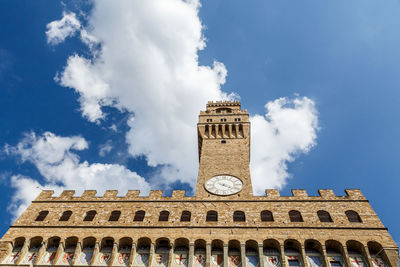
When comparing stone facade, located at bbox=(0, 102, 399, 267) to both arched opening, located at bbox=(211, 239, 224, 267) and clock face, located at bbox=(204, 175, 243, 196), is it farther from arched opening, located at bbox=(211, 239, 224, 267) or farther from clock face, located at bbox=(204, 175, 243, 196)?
clock face, located at bbox=(204, 175, 243, 196)

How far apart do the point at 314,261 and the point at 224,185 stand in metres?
8.95

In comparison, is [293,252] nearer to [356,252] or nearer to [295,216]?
[295,216]

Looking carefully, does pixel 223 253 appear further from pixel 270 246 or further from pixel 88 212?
pixel 88 212

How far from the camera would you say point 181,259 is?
1953 cm

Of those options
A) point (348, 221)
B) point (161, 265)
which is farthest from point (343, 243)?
point (161, 265)

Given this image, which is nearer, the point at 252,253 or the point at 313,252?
the point at 313,252

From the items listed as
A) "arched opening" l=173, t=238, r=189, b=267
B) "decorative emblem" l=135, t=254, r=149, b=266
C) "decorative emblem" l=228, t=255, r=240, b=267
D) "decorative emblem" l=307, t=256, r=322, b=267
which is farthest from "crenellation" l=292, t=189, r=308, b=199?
"decorative emblem" l=135, t=254, r=149, b=266

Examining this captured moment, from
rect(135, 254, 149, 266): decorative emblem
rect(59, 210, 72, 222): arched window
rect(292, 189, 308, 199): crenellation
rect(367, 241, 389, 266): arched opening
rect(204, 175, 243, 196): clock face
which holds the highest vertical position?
rect(204, 175, 243, 196): clock face

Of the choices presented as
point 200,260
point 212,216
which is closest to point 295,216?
point 212,216

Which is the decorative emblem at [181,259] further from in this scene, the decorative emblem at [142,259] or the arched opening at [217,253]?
the decorative emblem at [142,259]

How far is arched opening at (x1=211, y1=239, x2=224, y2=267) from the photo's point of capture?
19.2 meters

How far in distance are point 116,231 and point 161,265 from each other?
4.12 meters

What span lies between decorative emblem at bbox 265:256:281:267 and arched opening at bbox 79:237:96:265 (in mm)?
11367

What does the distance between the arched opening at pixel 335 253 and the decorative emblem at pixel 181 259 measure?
9.09 metres
